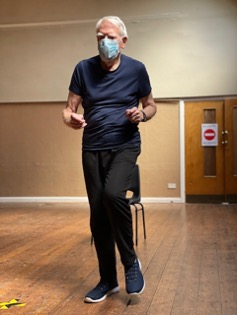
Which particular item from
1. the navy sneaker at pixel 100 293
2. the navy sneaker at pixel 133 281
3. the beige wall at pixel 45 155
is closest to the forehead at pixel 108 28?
the navy sneaker at pixel 133 281

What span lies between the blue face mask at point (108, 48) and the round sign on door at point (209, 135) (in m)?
5.82

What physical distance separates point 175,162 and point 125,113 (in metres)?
5.83

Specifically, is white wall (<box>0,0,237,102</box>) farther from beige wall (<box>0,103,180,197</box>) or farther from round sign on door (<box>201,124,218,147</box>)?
round sign on door (<box>201,124,218,147</box>)

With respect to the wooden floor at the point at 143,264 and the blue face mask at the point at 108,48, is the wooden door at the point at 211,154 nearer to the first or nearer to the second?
the wooden floor at the point at 143,264

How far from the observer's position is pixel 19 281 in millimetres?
2945

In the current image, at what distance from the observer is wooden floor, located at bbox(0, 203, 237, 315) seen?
2389 mm

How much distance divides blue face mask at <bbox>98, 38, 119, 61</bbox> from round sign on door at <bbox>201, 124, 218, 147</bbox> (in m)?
5.82

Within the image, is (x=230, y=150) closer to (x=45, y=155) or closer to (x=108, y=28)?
(x=45, y=155)

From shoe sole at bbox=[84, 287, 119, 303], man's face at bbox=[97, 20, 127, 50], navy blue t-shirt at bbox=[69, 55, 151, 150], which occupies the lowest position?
shoe sole at bbox=[84, 287, 119, 303]

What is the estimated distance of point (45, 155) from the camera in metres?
8.38

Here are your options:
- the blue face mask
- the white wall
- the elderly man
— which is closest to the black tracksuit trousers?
the elderly man

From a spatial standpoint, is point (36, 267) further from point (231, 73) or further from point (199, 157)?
point (231, 73)

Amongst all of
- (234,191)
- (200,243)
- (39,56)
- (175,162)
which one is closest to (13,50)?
(39,56)

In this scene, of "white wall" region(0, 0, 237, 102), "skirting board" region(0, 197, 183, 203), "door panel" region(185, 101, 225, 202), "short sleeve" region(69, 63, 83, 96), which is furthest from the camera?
"skirting board" region(0, 197, 183, 203)
